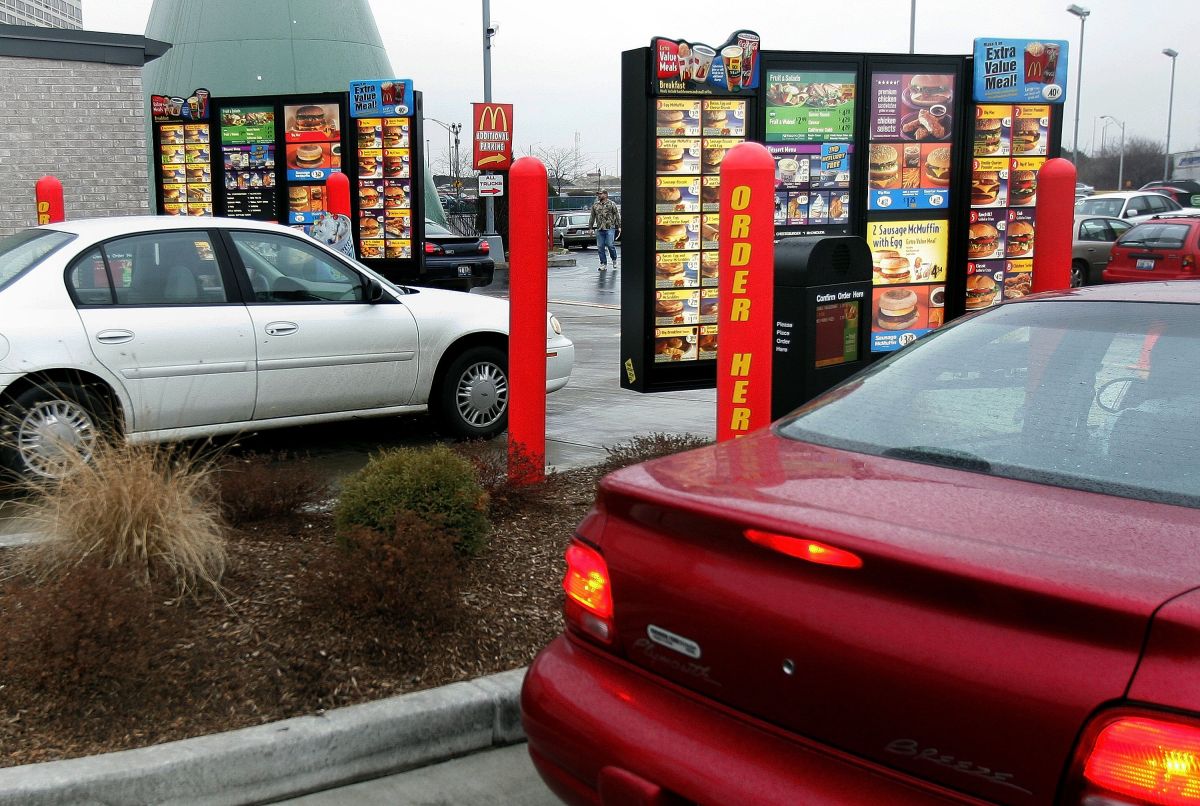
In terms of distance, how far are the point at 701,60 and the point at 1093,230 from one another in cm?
1698

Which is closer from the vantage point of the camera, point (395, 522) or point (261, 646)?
point (261, 646)

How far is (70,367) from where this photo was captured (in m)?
6.42

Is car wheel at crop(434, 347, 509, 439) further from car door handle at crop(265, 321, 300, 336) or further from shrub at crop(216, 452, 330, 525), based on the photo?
shrub at crop(216, 452, 330, 525)

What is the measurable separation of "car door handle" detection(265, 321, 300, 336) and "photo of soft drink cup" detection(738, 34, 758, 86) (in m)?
4.04

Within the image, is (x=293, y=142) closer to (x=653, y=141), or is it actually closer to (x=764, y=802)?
(x=653, y=141)

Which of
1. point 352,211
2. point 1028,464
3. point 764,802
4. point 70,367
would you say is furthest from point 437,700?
point 352,211

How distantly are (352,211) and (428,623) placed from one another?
1549cm

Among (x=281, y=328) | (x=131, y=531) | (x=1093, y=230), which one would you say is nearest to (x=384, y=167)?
(x=281, y=328)

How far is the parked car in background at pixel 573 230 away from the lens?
4591 cm

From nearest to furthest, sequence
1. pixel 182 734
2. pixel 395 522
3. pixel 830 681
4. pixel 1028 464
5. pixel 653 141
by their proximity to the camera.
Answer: pixel 830 681 → pixel 1028 464 → pixel 182 734 → pixel 395 522 → pixel 653 141

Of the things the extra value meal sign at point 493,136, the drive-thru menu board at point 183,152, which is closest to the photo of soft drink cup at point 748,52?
the drive-thru menu board at point 183,152

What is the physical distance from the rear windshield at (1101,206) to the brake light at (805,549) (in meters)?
27.2

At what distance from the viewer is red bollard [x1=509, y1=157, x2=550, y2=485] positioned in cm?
630

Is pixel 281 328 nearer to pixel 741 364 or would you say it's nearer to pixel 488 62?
pixel 741 364
